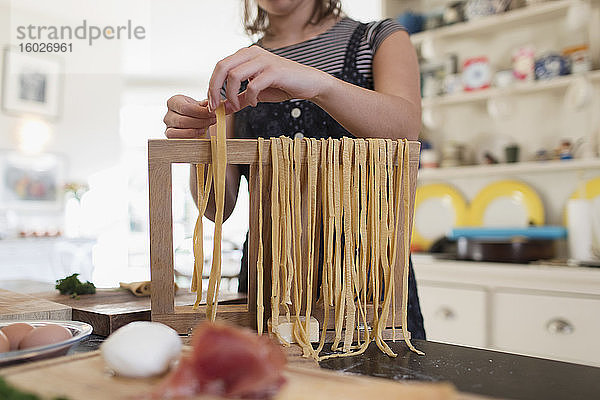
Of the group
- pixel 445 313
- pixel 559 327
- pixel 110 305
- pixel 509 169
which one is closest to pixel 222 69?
pixel 110 305

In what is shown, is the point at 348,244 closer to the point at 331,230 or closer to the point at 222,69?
the point at 331,230

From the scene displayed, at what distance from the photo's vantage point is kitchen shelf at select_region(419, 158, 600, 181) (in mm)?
2291

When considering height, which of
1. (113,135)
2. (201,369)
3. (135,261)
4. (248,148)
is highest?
(113,135)

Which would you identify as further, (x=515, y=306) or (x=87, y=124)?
(x=87, y=124)

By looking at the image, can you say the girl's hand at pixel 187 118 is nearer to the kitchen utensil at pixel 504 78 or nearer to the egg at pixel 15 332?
the egg at pixel 15 332

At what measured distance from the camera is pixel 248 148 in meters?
0.72

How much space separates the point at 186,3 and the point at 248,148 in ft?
13.6

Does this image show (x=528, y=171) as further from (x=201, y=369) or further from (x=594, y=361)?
(x=201, y=369)

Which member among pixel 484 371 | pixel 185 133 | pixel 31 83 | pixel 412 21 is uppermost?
pixel 31 83

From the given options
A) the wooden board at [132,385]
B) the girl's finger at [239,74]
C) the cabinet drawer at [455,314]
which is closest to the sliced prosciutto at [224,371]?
the wooden board at [132,385]

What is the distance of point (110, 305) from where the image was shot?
897mm

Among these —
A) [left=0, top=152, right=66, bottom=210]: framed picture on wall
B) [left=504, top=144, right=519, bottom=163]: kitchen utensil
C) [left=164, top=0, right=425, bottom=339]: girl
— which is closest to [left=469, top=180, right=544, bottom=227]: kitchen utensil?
[left=504, top=144, right=519, bottom=163]: kitchen utensil

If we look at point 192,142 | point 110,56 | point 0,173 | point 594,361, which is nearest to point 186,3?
point 110,56

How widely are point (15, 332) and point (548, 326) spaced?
1.86 meters
